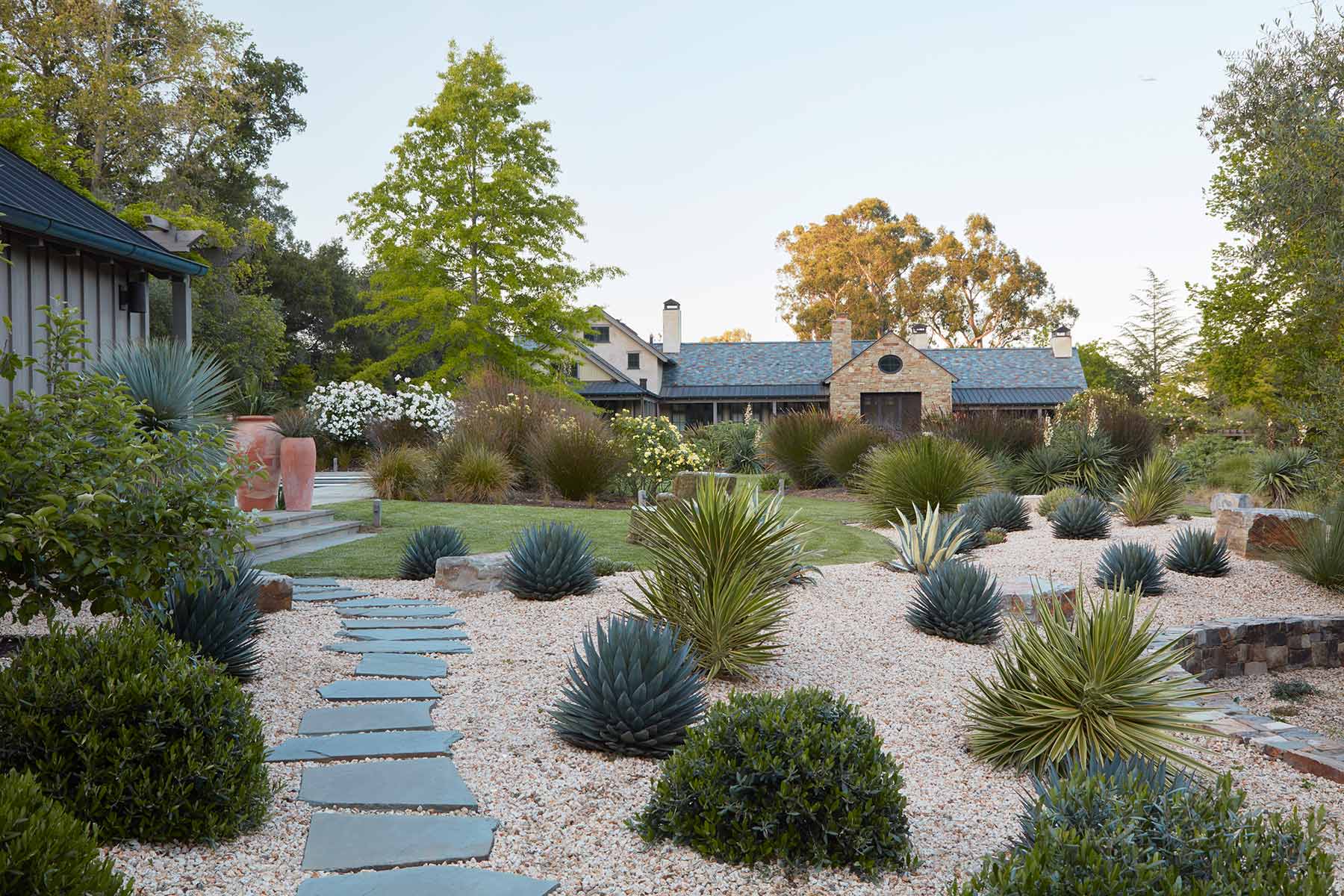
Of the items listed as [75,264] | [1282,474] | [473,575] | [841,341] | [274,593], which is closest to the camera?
[274,593]

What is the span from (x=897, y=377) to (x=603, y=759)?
96.3 feet

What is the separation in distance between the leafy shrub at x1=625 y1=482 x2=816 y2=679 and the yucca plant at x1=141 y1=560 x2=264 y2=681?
1811 millimetres

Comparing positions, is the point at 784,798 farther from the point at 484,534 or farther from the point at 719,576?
the point at 484,534

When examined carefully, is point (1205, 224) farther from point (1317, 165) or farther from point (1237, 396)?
point (1317, 165)

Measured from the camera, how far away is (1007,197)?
24.5 metres

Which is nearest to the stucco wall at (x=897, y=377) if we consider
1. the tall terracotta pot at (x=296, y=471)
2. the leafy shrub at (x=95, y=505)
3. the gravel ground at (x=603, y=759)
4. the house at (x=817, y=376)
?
the house at (x=817, y=376)

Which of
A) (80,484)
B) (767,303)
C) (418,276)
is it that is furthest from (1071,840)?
(767,303)

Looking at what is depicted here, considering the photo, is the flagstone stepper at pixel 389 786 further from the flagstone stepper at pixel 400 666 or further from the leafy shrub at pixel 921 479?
the leafy shrub at pixel 921 479

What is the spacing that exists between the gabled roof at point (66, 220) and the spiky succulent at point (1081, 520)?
29.9 feet

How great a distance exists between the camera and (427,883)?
7.96 feet

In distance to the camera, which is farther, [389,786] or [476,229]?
[476,229]

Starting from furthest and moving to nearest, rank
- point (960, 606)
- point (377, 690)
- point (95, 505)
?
point (960, 606) → point (377, 690) → point (95, 505)

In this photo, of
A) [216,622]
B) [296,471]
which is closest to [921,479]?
[296,471]

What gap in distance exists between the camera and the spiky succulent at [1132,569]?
787 centimetres
